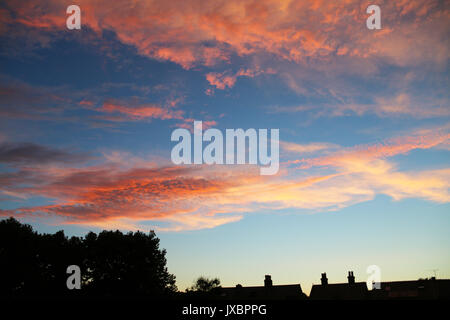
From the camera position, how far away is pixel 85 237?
3036 inches

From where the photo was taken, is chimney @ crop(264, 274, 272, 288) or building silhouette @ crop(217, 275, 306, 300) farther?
chimney @ crop(264, 274, 272, 288)

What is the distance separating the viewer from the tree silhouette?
68.8 m

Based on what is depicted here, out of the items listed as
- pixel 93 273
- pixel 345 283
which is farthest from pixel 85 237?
pixel 345 283

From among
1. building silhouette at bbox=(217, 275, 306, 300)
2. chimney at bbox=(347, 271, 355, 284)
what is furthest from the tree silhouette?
chimney at bbox=(347, 271, 355, 284)

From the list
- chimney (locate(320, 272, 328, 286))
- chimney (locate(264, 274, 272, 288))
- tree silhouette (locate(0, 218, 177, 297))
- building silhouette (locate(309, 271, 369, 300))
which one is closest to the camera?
tree silhouette (locate(0, 218, 177, 297))

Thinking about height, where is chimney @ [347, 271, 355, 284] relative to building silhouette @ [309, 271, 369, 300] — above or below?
above

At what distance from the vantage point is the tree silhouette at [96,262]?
2707 inches

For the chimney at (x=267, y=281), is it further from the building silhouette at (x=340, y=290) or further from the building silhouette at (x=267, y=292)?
the building silhouette at (x=340, y=290)

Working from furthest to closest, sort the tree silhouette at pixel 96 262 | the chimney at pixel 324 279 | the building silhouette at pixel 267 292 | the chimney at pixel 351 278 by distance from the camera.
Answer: the chimney at pixel 324 279 → the building silhouette at pixel 267 292 → the chimney at pixel 351 278 → the tree silhouette at pixel 96 262

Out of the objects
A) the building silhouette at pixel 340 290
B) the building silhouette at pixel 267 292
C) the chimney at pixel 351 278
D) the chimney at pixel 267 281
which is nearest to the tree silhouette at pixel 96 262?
the building silhouette at pixel 267 292

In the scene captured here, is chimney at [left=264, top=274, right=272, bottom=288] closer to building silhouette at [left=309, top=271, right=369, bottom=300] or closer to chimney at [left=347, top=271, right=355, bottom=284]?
→ building silhouette at [left=309, top=271, right=369, bottom=300]

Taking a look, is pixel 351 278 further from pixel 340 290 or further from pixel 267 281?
pixel 267 281
